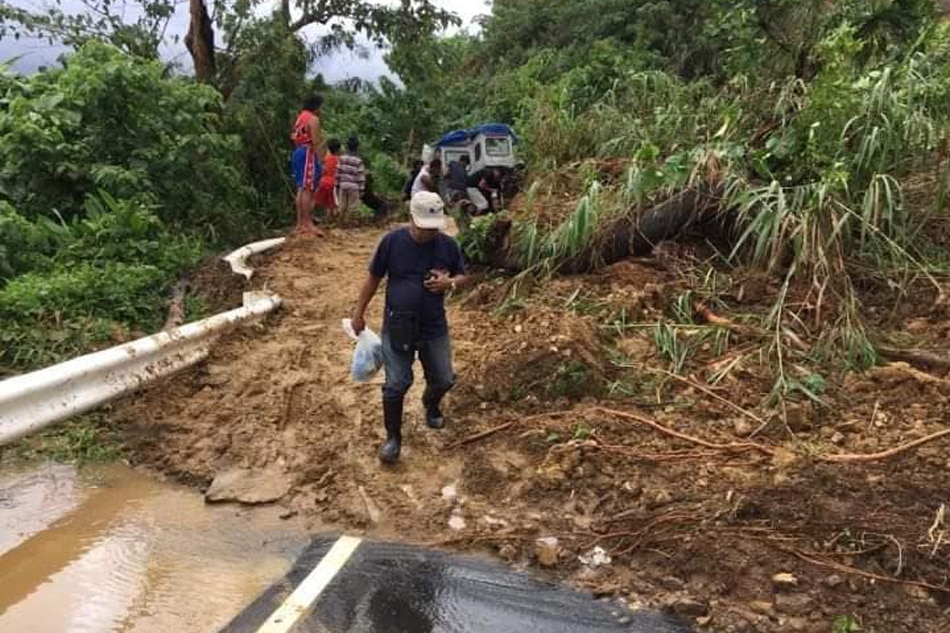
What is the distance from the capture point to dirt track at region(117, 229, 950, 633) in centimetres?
349

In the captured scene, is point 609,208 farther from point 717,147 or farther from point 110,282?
point 110,282

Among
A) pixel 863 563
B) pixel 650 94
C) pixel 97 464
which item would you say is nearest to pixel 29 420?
pixel 97 464

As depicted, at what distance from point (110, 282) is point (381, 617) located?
457 centimetres

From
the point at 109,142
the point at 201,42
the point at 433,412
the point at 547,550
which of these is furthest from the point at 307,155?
the point at 547,550

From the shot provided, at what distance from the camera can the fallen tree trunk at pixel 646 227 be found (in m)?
7.20

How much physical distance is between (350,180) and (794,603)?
1002 centimetres

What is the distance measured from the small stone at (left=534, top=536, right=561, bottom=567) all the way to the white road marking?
87cm

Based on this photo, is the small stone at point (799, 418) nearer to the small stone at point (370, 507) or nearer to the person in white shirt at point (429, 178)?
the small stone at point (370, 507)

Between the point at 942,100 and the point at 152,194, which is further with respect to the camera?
the point at 152,194

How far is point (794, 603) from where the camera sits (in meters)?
3.37

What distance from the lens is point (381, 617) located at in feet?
11.0

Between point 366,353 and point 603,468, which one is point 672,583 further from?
point 366,353

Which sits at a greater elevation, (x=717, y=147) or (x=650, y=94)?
(x=650, y=94)

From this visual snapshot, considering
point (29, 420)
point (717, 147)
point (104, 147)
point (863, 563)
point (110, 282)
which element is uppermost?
point (104, 147)
